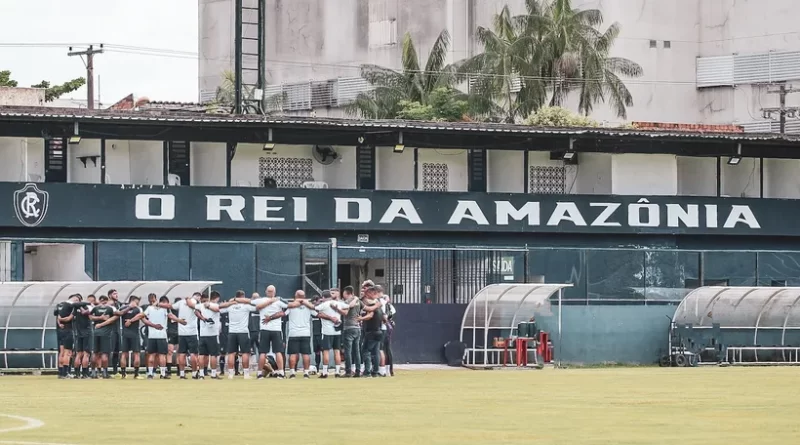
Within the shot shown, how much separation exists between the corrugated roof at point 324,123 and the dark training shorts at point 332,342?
30.3 ft

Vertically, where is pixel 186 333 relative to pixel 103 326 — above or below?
below

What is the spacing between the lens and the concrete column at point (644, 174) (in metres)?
44.3

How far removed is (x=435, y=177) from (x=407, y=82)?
27810 mm

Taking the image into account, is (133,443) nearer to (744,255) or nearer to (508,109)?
(744,255)

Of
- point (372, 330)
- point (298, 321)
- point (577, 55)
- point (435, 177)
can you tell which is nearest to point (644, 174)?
point (435, 177)

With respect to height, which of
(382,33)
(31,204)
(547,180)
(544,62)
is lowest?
(31,204)

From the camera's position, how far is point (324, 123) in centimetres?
4109

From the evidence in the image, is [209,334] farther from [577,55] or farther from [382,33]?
[382,33]

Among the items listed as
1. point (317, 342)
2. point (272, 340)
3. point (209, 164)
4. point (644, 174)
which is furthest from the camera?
point (644, 174)

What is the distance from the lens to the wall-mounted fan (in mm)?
42938

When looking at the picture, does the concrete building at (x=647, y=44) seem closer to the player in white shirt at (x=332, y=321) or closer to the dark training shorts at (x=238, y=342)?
the player in white shirt at (x=332, y=321)

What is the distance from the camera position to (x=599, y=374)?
102ft

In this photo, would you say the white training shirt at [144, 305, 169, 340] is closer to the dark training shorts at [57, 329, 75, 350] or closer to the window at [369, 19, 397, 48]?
the dark training shorts at [57, 329, 75, 350]

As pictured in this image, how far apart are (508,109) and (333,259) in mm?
34072
